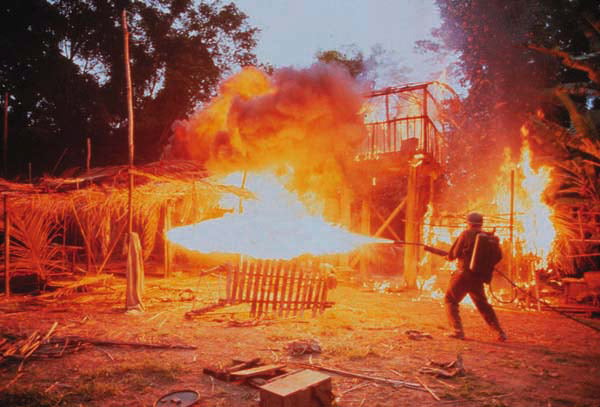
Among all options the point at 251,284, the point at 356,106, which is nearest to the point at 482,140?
the point at 356,106

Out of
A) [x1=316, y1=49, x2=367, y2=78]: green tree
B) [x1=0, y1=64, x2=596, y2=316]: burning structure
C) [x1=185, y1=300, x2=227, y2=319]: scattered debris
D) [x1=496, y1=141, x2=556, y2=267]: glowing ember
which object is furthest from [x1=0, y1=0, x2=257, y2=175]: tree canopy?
[x1=496, y1=141, x2=556, y2=267]: glowing ember

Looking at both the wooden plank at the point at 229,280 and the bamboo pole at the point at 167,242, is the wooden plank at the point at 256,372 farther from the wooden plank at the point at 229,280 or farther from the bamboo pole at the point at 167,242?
the bamboo pole at the point at 167,242

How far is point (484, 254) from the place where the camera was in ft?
23.0

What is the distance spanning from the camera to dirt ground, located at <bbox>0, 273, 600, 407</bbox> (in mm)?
4680

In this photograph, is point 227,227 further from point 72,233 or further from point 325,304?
point 72,233

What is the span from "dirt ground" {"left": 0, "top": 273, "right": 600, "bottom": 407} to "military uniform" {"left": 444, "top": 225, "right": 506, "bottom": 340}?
0.34 metres

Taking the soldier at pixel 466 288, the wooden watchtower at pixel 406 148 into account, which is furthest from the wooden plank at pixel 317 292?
the wooden watchtower at pixel 406 148

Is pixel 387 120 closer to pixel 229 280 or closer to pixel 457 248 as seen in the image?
pixel 457 248

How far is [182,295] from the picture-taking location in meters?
10.7

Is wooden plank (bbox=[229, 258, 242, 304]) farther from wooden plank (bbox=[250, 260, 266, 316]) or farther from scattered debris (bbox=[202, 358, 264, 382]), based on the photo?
scattered debris (bbox=[202, 358, 264, 382])

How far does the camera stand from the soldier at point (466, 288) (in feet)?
23.7

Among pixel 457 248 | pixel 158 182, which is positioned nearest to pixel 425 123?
pixel 457 248

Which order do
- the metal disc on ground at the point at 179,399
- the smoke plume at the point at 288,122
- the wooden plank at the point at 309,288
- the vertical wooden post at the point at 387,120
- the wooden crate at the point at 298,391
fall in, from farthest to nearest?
the vertical wooden post at the point at 387,120 < the smoke plume at the point at 288,122 < the wooden plank at the point at 309,288 < the metal disc on ground at the point at 179,399 < the wooden crate at the point at 298,391

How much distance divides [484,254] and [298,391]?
4.38 meters
